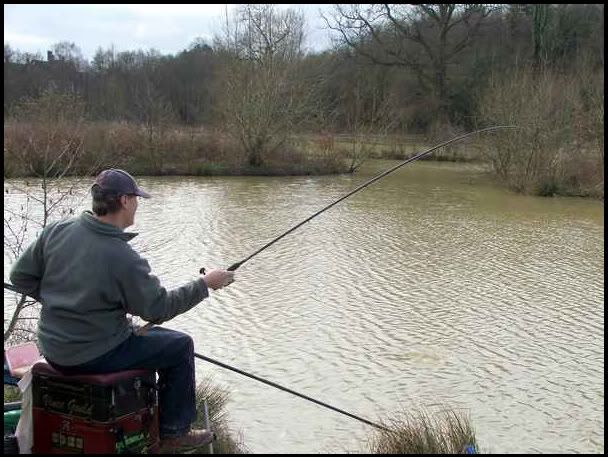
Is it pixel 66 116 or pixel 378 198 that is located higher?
pixel 66 116

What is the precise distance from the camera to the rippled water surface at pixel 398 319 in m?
3.99

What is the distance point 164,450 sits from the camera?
2.42 meters

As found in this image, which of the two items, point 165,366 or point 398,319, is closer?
point 165,366

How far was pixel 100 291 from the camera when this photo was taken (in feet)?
7.04

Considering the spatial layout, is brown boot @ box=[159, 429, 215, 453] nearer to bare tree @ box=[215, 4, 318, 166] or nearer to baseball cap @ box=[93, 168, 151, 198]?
baseball cap @ box=[93, 168, 151, 198]

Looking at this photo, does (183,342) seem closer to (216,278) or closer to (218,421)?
(216,278)

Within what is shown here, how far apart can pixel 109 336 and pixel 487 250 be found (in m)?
7.31

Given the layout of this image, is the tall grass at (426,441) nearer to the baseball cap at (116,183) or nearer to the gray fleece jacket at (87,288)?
the gray fleece jacket at (87,288)

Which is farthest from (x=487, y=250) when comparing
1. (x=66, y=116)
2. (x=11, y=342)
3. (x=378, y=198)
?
(x=66, y=116)

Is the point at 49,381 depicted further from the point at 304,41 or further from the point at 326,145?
the point at 304,41

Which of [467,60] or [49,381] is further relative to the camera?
[467,60]

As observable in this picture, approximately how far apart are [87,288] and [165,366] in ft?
1.31

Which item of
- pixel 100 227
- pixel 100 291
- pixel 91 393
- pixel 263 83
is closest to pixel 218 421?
pixel 91 393

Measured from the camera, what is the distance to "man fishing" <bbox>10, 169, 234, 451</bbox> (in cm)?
214
